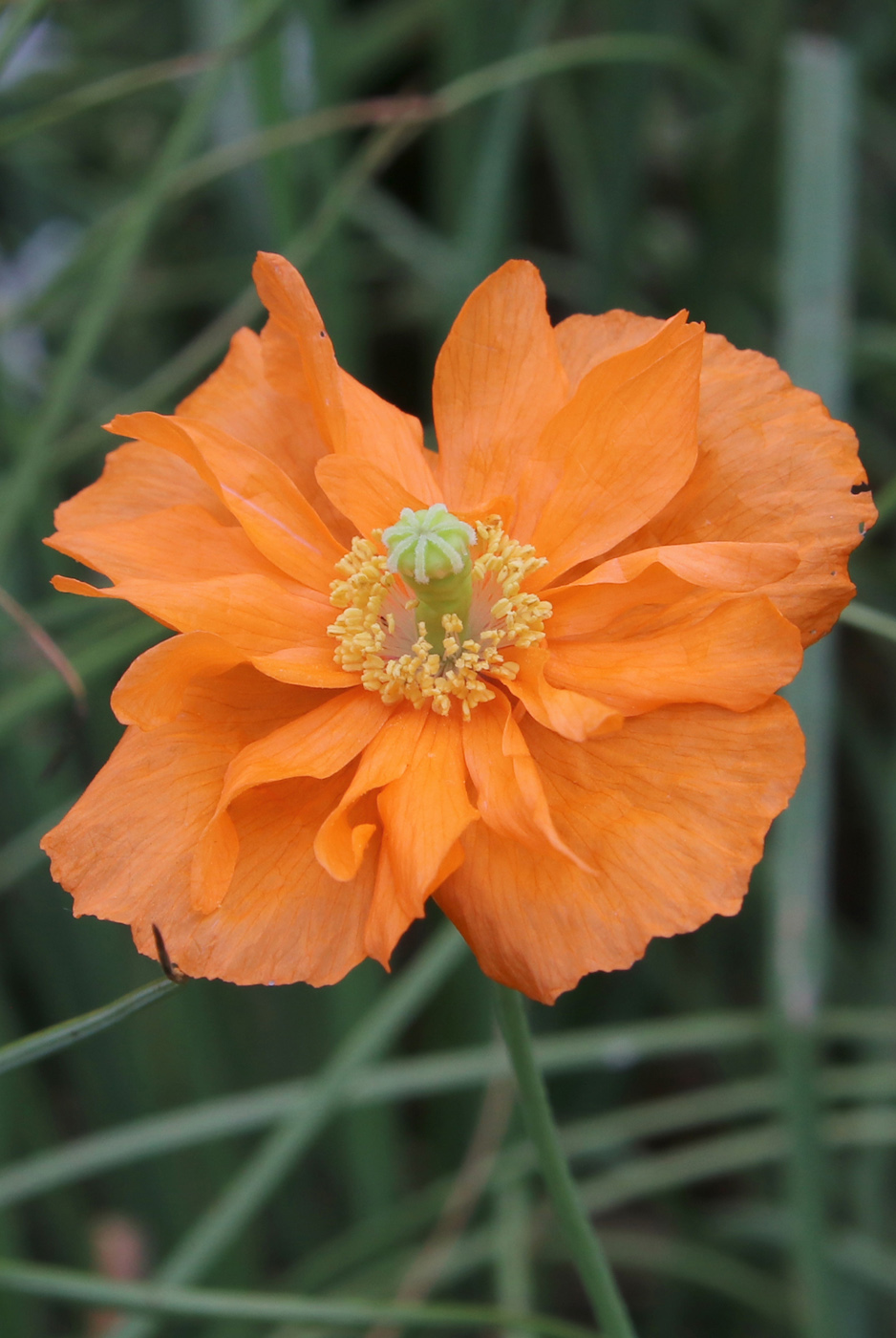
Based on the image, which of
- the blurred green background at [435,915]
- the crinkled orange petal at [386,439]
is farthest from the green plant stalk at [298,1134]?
the crinkled orange petal at [386,439]

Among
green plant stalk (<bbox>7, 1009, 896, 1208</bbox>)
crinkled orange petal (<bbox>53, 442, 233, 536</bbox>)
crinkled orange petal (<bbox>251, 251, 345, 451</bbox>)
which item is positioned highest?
crinkled orange petal (<bbox>251, 251, 345, 451</bbox>)

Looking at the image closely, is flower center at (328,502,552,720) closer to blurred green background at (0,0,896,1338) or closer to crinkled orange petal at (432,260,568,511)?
crinkled orange petal at (432,260,568,511)

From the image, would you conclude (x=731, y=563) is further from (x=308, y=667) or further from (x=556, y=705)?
(x=308, y=667)

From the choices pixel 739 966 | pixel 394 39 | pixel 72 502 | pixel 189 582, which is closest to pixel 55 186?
pixel 394 39

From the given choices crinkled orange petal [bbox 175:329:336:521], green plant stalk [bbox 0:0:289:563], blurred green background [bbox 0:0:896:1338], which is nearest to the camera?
crinkled orange petal [bbox 175:329:336:521]

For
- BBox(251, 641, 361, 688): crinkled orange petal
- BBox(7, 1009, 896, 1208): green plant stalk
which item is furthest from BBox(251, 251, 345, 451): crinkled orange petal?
BBox(7, 1009, 896, 1208): green plant stalk

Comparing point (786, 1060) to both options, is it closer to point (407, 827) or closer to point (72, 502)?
point (407, 827)
